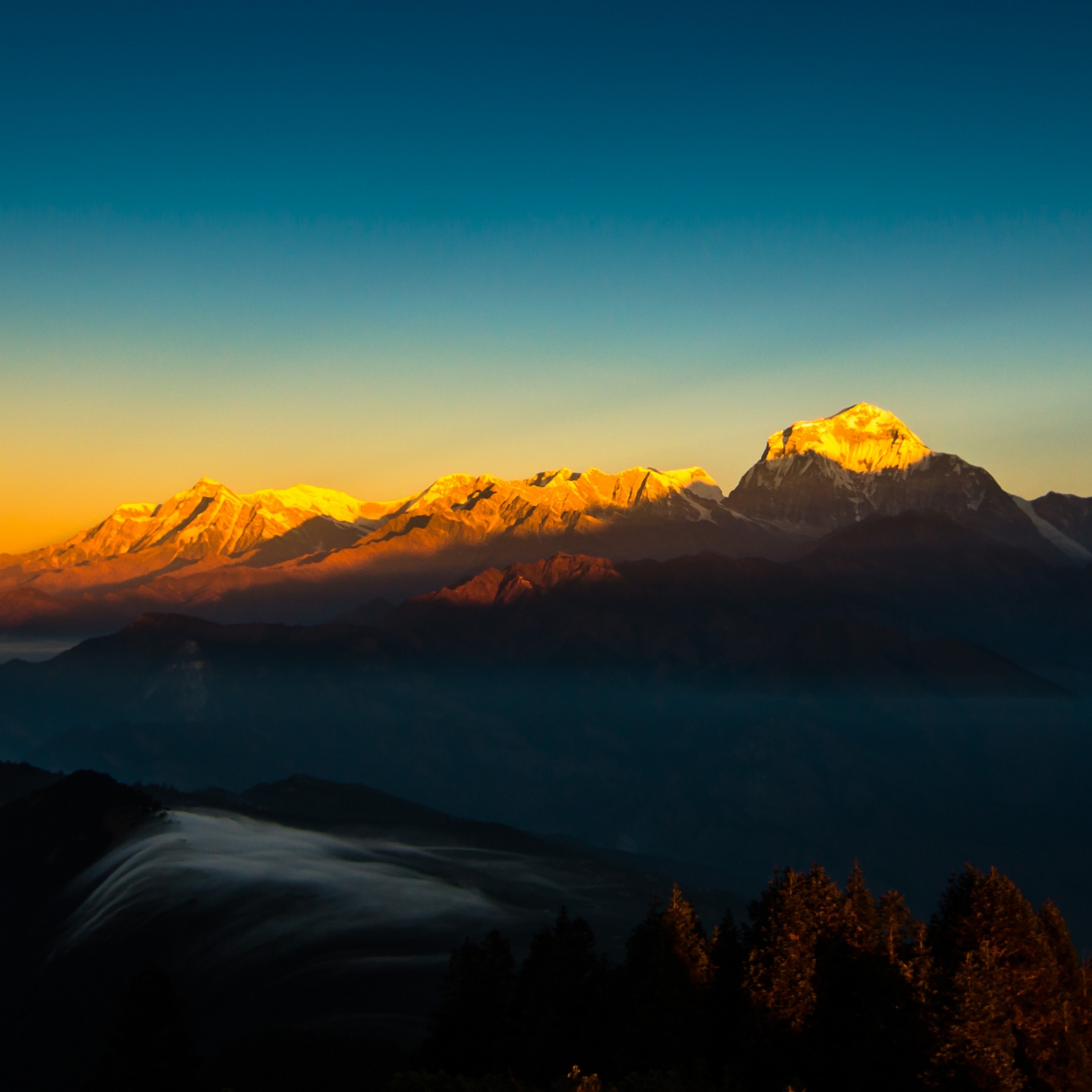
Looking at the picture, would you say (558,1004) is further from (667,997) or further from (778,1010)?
(778,1010)

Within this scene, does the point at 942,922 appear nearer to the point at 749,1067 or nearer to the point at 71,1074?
the point at 749,1067

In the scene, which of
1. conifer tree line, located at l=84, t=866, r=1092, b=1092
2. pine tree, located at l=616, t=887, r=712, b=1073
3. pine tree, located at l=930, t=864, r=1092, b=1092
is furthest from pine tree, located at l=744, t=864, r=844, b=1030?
pine tree, located at l=930, t=864, r=1092, b=1092

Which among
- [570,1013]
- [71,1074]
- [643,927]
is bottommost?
[71,1074]

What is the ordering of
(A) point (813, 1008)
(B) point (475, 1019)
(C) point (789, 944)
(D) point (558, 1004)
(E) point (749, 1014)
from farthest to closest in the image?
(B) point (475, 1019) → (D) point (558, 1004) → (C) point (789, 944) → (E) point (749, 1014) → (A) point (813, 1008)

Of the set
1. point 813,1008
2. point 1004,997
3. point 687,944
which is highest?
point 1004,997

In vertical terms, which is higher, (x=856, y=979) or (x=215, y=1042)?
(x=856, y=979)

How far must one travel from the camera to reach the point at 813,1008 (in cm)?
7756

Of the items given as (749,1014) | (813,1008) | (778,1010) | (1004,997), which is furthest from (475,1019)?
(1004,997)

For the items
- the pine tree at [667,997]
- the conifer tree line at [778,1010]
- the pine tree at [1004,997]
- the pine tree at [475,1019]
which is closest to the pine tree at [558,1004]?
the conifer tree line at [778,1010]

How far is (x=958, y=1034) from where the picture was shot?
6725 centimetres

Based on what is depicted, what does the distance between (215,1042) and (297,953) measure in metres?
29.3

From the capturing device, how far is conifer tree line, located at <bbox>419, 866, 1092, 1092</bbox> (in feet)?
226

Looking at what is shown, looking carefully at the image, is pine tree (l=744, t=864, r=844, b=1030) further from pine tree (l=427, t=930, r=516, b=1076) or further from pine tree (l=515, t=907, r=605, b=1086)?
pine tree (l=427, t=930, r=516, b=1076)

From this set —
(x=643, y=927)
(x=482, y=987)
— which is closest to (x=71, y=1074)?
(x=482, y=987)
